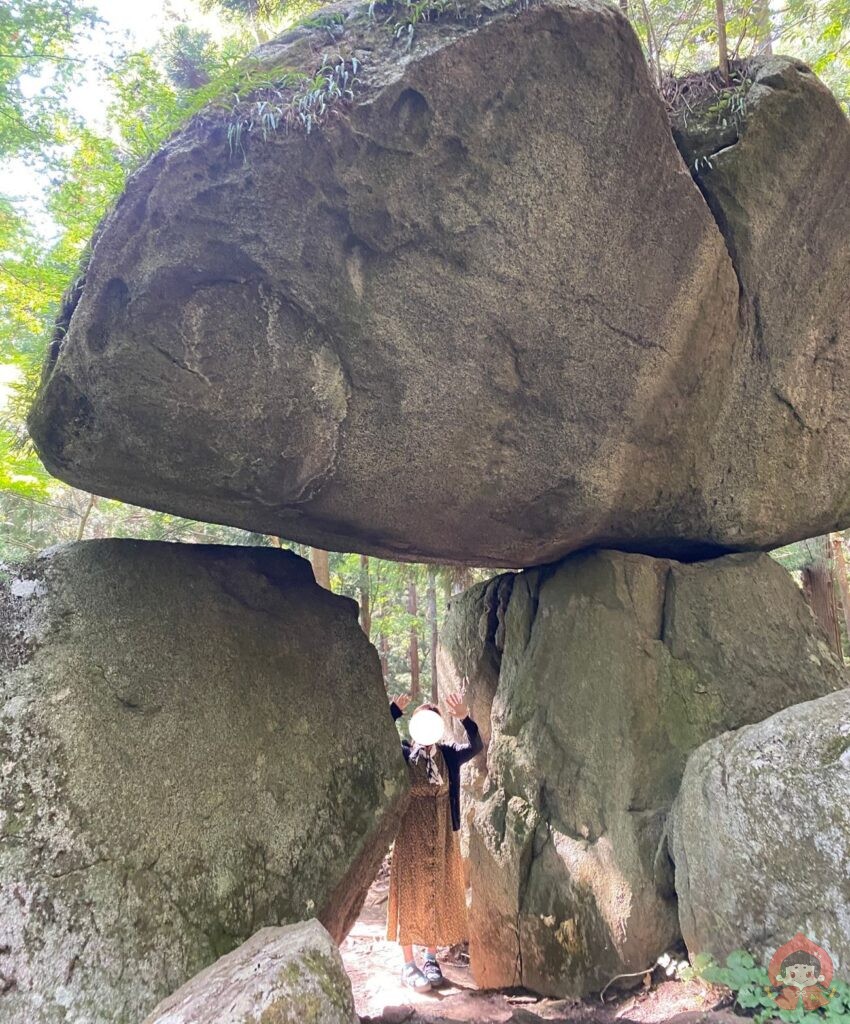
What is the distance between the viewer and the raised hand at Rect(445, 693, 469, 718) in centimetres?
712

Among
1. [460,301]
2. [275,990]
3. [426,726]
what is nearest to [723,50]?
[460,301]

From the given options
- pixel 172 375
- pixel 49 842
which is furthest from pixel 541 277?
pixel 49 842

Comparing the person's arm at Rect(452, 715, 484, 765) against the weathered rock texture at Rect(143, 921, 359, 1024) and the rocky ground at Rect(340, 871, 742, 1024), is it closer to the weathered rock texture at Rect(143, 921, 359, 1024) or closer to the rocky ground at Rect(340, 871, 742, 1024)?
the rocky ground at Rect(340, 871, 742, 1024)

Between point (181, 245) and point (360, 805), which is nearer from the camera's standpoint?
point (181, 245)

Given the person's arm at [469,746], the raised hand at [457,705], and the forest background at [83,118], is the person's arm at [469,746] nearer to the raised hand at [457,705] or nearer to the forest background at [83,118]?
the raised hand at [457,705]

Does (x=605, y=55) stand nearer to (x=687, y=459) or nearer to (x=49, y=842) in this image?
(x=687, y=459)

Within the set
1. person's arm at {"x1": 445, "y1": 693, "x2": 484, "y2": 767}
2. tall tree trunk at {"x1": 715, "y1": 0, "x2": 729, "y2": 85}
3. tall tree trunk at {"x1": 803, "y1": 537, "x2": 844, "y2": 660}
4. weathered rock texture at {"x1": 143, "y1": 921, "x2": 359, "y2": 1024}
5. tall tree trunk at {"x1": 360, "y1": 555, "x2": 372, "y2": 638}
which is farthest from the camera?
tall tree trunk at {"x1": 360, "y1": 555, "x2": 372, "y2": 638}

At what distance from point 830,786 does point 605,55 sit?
4.10m

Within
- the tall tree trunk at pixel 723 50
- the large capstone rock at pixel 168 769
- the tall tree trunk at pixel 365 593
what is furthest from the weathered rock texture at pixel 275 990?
the tall tree trunk at pixel 365 593

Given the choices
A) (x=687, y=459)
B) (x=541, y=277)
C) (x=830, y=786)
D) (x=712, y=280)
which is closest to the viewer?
(x=830, y=786)

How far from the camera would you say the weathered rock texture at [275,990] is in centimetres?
247

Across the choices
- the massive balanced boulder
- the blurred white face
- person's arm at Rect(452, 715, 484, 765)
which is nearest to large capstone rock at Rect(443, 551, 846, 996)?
person's arm at Rect(452, 715, 484, 765)

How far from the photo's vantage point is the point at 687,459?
5.29m

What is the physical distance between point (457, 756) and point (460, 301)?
4.26 metres
